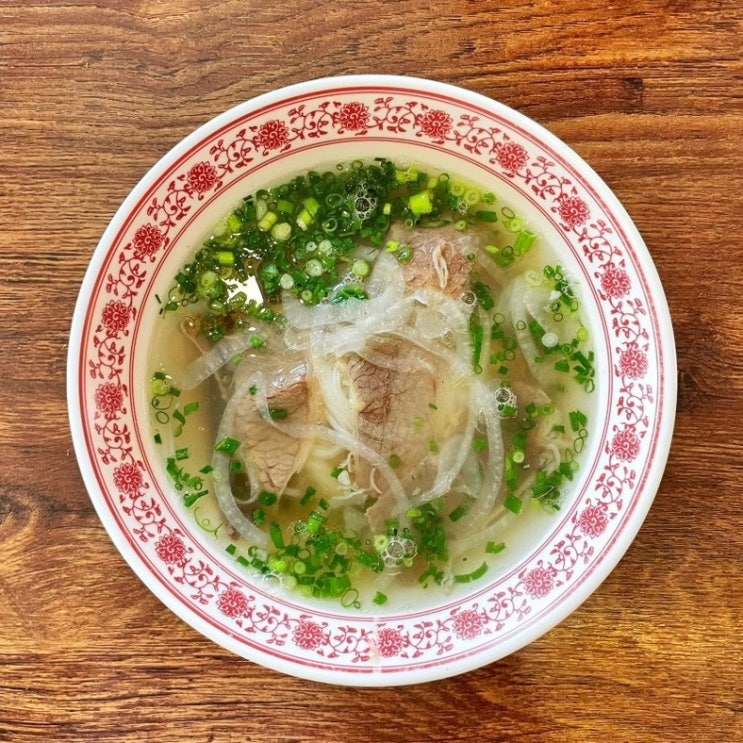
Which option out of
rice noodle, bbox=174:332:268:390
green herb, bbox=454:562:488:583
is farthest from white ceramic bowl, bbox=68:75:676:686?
rice noodle, bbox=174:332:268:390

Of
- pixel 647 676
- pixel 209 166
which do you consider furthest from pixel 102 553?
pixel 647 676

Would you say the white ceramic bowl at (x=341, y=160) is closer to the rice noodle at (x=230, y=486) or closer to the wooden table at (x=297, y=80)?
the rice noodle at (x=230, y=486)

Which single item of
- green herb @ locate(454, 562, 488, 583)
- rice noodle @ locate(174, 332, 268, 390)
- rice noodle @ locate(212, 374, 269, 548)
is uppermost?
rice noodle @ locate(174, 332, 268, 390)

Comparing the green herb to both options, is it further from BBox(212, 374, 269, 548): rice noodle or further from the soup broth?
BBox(212, 374, 269, 548): rice noodle

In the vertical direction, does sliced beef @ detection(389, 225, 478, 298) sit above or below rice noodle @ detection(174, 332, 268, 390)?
above

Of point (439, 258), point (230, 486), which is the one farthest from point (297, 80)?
point (230, 486)

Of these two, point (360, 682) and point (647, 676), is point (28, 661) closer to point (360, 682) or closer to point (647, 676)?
point (360, 682)
